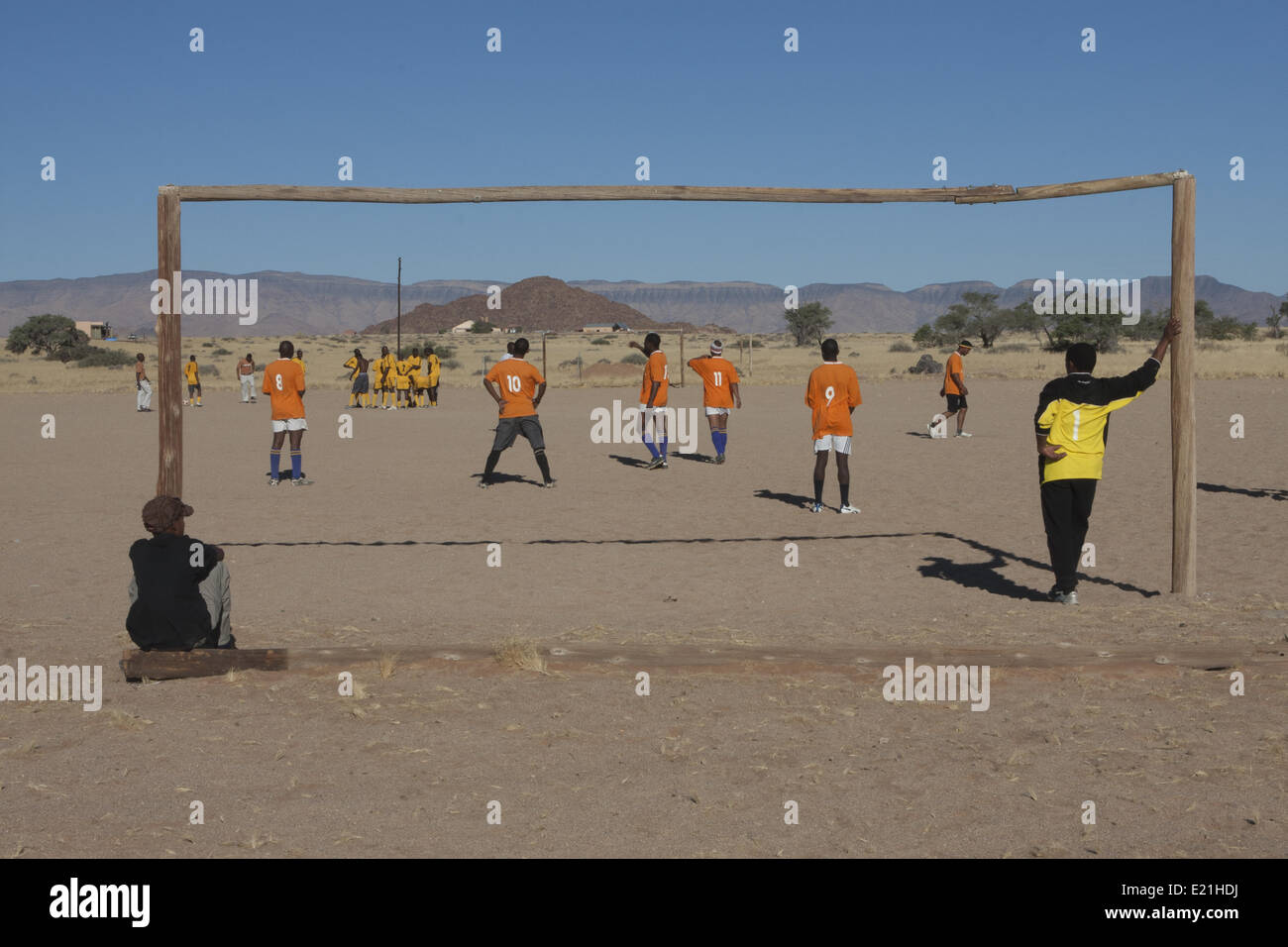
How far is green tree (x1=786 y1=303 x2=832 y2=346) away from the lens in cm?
9512

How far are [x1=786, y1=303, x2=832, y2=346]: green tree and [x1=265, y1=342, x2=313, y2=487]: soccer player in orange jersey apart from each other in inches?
3187

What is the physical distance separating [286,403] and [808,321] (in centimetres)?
8329

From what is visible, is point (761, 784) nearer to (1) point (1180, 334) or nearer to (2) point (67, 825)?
(2) point (67, 825)

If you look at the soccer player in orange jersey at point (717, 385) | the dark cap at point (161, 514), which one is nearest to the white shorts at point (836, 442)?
the soccer player in orange jersey at point (717, 385)

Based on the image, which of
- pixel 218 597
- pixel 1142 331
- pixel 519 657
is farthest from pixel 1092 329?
pixel 218 597

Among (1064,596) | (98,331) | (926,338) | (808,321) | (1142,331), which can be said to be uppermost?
(98,331)

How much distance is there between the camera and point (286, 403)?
15.4 meters

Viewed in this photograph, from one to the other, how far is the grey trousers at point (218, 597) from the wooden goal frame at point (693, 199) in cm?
228

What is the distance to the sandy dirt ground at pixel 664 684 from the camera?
4793mm

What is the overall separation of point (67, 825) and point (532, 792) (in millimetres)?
1821

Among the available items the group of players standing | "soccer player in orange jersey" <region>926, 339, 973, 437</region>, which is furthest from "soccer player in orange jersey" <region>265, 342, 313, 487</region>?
the group of players standing

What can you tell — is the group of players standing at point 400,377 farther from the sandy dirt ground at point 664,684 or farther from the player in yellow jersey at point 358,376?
the sandy dirt ground at point 664,684

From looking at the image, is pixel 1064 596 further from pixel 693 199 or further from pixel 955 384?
pixel 955 384
